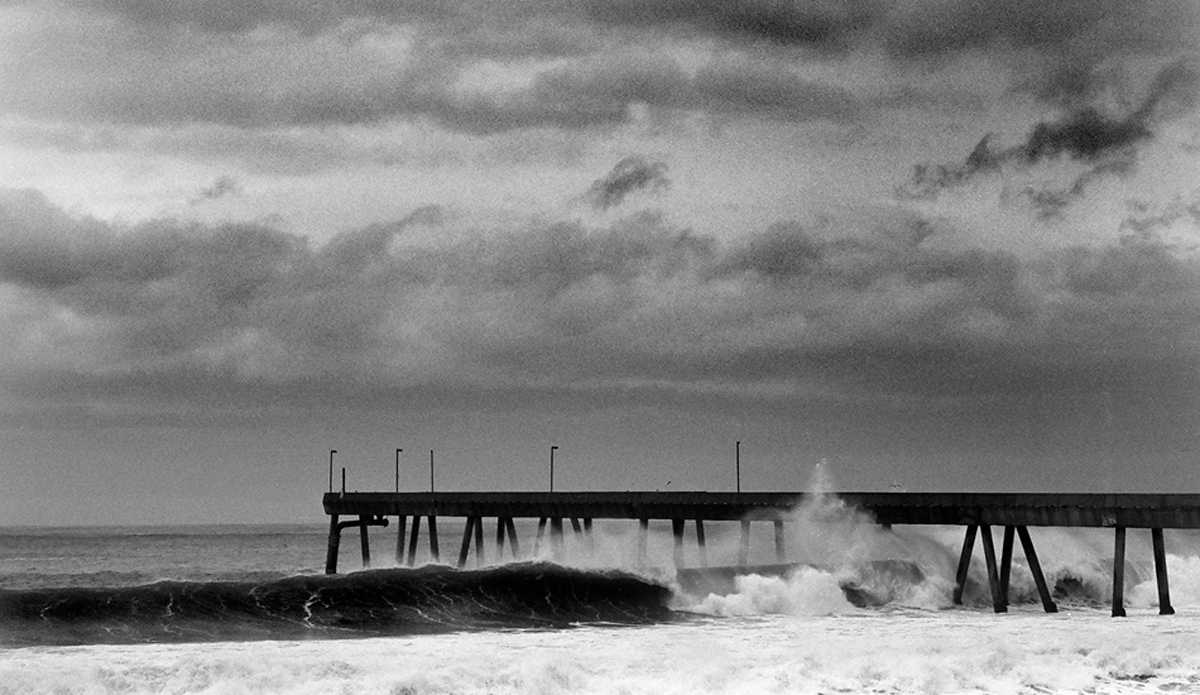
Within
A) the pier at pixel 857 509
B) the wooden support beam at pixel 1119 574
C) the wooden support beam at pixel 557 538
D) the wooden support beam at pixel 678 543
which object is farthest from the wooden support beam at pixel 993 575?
the wooden support beam at pixel 557 538

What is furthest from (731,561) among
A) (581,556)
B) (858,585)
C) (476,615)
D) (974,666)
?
(974,666)

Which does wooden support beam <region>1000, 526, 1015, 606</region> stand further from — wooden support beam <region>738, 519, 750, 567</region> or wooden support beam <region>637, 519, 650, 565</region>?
wooden support beam <region>637, 519, 650, 565</region>

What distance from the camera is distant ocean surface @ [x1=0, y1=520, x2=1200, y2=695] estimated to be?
29141 millimetres

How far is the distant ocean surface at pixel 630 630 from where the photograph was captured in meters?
29.1

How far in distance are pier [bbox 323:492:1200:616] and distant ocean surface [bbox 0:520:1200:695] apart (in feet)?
4.14

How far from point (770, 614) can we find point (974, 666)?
1677 cm

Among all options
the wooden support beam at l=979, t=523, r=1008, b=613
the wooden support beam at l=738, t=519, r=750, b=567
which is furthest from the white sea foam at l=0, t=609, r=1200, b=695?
the wooden support beam at l=738, t=519, r=750, b=567

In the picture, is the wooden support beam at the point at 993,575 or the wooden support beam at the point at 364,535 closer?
the wooden support beam at the point at 993,575

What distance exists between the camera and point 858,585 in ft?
173

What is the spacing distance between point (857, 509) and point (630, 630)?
17597mm

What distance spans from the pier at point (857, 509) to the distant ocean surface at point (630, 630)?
4.14ft

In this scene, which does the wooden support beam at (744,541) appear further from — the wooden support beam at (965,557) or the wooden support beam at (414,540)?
the wooden support beam at (414,540)

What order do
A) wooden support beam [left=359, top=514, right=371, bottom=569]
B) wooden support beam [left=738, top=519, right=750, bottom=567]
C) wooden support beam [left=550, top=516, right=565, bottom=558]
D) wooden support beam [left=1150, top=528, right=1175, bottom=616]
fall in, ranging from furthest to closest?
wooden support beam [left=359, top=514, right=371, bottom=569]
wooden support beam [left=550, top=516, right=565, bottom=558]
wooden support beam [left=738, top=519, right=750, bottom=567]
wooden support beam [left=1150, top=528, right=1175, bottom=616]

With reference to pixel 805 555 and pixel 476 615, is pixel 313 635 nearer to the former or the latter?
pixel 476 615
